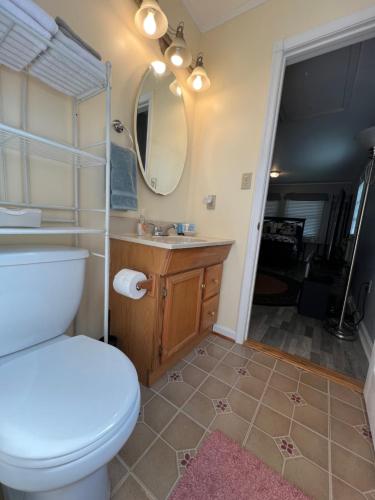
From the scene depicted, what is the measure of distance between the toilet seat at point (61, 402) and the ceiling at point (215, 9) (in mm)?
2279

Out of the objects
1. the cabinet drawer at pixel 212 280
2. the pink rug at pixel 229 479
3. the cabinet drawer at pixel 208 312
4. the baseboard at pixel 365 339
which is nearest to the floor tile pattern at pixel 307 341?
the baseboard at pixel 365 339

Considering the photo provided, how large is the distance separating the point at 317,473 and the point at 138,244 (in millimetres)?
1233

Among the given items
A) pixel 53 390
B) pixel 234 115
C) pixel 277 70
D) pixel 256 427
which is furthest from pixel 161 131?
pixel 256 427

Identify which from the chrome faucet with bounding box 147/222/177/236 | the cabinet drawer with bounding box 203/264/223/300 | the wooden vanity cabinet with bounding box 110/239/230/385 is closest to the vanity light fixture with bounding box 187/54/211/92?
the chrome faucet with bounding box 147/222/177/236

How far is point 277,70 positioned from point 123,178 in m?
1.25

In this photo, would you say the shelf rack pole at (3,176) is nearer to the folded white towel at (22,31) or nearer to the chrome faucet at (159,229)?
the folded white towel at (22,31)

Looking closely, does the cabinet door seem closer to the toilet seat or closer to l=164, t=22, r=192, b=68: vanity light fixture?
the toilet seat

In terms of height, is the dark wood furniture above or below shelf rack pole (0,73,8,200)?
below

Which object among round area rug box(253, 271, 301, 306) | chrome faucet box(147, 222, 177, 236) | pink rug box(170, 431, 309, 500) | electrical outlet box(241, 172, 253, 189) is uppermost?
electrical outlet box(241, 172, 253, 189)

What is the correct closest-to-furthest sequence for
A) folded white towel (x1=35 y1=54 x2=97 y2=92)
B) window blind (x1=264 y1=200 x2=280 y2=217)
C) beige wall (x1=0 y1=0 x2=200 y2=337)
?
folded white towel (x1=35 y1=54 x2=97 y2=92) < beige wall (x1=0 y1=0 x2=200 y2=337) < window blind (x1=264 y1=200 x2=280 y2=217)

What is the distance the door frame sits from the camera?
118 centimetres

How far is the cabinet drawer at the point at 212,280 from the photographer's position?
58.0 inches

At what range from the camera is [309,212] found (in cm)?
600

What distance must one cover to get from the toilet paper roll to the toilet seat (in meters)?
0.28
